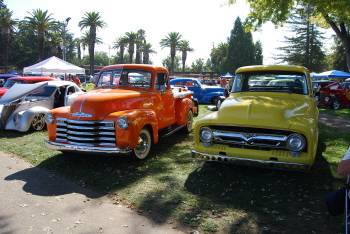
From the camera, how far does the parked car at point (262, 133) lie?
14.3ft

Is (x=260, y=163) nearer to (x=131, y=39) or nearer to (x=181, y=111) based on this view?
(x=181, y=111)

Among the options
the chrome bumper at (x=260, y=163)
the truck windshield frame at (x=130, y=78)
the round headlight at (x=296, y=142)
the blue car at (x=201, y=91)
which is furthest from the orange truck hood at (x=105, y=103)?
the blue car at (x=201, y=91)

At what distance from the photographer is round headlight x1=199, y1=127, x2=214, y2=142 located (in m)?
4.99

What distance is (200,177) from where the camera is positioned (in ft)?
17.1

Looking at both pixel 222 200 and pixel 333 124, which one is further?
pixel 333 124

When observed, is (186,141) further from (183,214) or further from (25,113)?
(25,113)

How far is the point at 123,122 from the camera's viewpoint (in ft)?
17.9

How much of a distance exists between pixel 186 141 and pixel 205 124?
10.4ft

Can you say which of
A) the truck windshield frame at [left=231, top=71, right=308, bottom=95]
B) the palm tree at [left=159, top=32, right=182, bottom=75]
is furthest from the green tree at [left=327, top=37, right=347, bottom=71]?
the truck windshield frame at [left=231, top=71, right=308, bottom=95]

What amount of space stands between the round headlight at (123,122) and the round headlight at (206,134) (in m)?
1.41

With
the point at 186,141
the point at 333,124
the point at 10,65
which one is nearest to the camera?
the point at 186,141

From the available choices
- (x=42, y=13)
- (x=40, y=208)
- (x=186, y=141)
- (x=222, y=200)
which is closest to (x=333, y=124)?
(x=186, y=141)

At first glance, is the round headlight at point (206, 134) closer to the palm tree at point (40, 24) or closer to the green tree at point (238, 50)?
the palm tree at point (40, 24)

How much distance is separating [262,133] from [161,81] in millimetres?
3474
